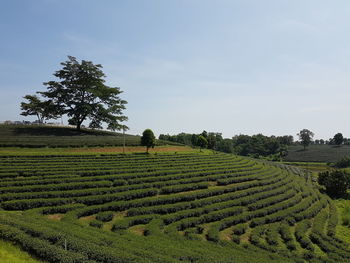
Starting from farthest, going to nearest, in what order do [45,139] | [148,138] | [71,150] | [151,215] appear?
[148,138], [45,139], [71,150], [151,215]

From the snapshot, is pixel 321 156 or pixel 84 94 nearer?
pixel 84 94

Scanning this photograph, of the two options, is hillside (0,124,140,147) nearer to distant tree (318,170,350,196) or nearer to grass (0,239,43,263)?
grass (0,239,43,263)

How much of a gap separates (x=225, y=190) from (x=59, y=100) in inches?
1606

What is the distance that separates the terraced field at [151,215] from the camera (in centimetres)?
1210

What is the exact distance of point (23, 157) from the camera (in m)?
32.8

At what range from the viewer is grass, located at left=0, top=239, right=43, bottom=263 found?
1005 cm

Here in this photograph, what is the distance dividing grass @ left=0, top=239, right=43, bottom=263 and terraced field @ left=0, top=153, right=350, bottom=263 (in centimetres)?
26

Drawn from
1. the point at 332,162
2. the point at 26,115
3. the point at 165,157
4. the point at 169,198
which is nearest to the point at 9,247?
the point at 169,198

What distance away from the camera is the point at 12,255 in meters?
10.4

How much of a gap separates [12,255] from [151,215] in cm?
1218

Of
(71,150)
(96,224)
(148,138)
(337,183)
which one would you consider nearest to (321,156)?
(337,183)

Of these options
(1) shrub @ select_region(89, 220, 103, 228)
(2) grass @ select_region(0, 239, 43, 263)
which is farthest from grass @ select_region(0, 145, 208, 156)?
(2) grass @ select_region(0, 239, 43, 263)

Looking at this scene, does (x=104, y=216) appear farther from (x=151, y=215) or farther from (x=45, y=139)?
(x=45, y=139)

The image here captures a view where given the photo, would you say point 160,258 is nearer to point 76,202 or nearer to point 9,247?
point 9,247
